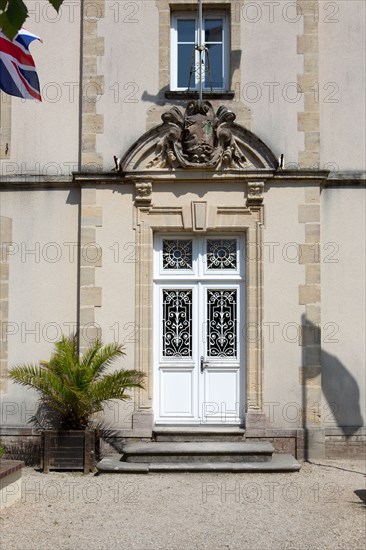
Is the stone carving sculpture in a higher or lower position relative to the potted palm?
higher

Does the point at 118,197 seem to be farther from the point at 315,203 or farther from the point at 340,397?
the point at 340,397

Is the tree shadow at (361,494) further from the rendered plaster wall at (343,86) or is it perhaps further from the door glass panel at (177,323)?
the rendered plaster wall at (343,86)

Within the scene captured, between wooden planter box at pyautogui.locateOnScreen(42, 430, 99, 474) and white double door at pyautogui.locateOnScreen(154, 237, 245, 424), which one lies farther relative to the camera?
white double door at pyautogui.locateOnScreen(154, 237, 245, 424)

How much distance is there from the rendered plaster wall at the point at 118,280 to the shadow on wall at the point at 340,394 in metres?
2.47

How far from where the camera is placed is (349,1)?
10.1 meters

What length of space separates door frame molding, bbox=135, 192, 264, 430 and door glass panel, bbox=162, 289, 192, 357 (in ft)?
0.77

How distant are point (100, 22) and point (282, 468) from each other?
6.08 metres

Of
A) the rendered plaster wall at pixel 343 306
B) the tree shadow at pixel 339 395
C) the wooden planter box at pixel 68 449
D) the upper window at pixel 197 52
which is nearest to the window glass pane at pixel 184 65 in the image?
the upper window at pixel 197 52

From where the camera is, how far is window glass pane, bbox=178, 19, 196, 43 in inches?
394

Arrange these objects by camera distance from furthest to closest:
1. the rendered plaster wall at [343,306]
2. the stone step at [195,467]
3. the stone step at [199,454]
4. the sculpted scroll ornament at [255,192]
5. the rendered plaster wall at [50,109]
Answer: the rendered plaster wall at [50,109]
the rendered plaster wall at [343,306]
the sculpted scroll ornament at [255,192]
the stone step at [199,454]
the stone step at [195,467]

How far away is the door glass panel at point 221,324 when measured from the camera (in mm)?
9648

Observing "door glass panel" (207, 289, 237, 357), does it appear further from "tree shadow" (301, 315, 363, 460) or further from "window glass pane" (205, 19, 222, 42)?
"window glass pane" (205, 19, 222, 42)

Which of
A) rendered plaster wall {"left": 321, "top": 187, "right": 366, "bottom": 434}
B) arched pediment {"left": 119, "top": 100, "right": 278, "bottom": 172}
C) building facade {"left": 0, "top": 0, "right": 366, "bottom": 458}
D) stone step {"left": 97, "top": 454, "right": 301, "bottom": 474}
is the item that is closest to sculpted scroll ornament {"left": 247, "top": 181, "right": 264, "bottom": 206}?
building facade {"left": 0, "top": 0, "right": 366, "bottom": 458}

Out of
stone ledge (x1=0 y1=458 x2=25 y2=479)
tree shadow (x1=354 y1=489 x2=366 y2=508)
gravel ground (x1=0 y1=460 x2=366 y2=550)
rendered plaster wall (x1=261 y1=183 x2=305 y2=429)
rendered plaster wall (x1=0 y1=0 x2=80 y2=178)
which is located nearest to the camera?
gravel ground (x1=0 y1=460 x2=366 y2=550)
